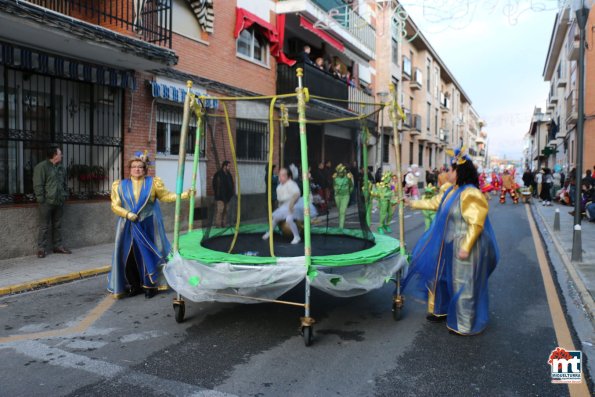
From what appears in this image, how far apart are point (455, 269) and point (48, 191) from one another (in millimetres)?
6910

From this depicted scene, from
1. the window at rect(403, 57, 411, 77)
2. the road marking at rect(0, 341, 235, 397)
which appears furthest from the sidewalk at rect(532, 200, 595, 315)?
the window at rect(403, 57, 411, 77)

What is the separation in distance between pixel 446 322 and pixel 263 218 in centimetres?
219

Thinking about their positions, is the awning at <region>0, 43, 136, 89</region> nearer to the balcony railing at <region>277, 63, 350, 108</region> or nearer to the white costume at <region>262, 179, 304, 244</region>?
the white costume at <region>262, 179, 304, 244</region>

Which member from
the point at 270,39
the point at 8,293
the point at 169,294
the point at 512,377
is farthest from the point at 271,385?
the point at 270,39

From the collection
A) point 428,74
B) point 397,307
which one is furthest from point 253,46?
point 428,74

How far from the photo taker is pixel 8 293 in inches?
250

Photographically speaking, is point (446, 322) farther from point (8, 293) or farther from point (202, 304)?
point (8, 293)

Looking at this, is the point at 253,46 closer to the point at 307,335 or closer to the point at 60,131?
the point at 60,131

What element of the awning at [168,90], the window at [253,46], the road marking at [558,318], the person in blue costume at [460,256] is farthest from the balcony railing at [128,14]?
the road marking at [558,318]

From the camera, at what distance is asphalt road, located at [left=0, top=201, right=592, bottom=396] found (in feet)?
11.6

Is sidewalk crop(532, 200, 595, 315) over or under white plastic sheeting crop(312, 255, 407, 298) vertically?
under

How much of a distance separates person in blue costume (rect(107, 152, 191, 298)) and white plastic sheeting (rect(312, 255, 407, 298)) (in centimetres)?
241

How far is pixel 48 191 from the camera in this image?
835 cm

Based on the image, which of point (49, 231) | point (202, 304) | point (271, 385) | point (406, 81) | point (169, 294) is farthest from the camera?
point (406, 81)
